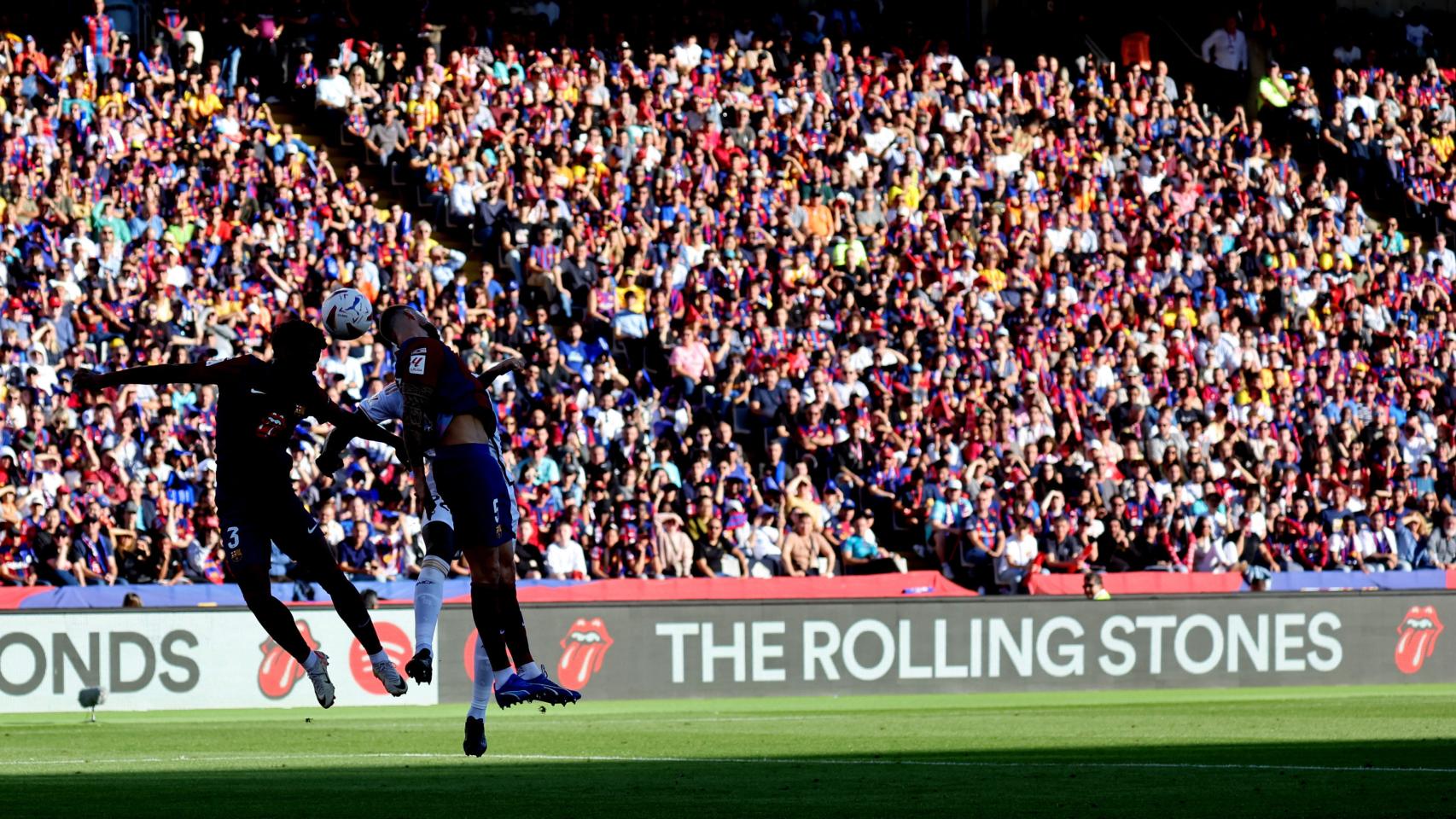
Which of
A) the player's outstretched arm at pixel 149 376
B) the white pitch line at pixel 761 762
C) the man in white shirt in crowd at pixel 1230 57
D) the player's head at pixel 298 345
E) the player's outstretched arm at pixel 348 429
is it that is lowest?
the white pitch line at pixel 761 762

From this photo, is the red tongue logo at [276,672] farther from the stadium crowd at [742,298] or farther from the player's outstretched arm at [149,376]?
the player's outstretched arm at [149,376]

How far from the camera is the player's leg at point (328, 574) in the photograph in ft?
42.2

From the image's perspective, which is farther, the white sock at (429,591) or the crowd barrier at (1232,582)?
the crowd barrier at (1232,582)

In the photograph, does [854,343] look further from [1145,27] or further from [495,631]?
[495,631]

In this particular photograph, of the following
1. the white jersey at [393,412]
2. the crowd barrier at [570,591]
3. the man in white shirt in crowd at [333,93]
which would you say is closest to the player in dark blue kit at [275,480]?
the white jersey at [393,412]

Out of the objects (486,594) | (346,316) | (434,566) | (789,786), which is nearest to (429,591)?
(434,566)

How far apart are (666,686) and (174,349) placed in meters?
6.82

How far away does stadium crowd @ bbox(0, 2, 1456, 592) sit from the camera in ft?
86.0

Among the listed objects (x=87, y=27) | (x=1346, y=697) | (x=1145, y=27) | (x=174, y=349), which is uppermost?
(x=1145, y=27)

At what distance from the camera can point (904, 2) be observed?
3875 cm

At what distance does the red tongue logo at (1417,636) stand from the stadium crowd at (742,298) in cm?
189

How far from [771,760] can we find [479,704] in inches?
202

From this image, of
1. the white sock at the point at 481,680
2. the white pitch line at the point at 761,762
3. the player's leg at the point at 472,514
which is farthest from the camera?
the white pitch line at the point at 761,762

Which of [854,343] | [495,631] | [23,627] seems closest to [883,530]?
[854,343]
